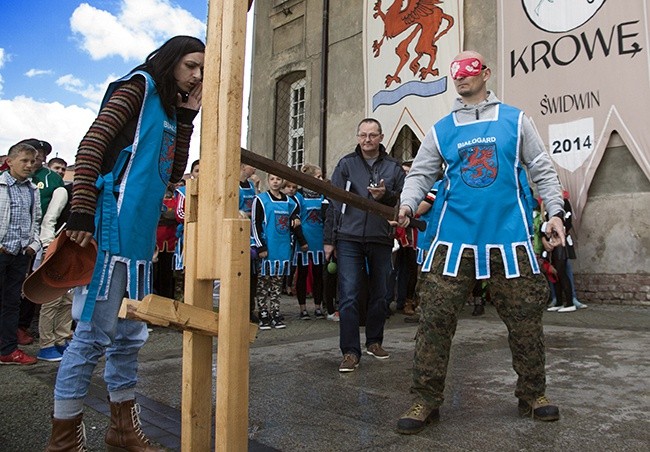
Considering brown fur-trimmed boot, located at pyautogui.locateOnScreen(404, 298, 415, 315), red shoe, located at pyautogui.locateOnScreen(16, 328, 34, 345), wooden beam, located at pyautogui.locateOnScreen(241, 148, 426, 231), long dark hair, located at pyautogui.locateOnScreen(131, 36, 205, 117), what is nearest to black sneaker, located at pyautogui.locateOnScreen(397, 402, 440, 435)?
wooden beam, located at pyautogui.locateOnScreen(241, 148, 426, 231)

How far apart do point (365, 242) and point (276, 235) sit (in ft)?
9.24

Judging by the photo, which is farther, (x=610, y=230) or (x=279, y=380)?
(x=610, y=230)

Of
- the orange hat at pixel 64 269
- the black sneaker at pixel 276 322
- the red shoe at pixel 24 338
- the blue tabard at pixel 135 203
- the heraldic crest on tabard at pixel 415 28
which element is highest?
the heraldic crest on tabard at pixel 415 28

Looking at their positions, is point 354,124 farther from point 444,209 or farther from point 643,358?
point 444,209

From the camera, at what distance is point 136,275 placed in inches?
106

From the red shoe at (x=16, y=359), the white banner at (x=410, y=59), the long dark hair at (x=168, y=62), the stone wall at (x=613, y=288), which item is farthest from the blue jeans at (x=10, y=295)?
the white banner at (x=410, y=59)

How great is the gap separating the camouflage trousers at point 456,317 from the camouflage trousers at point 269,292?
4336 mm

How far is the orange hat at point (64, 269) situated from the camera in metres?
2.57

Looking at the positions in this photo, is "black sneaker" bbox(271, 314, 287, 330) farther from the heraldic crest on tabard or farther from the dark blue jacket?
the heraldic crest on tabard

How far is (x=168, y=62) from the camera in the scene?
2709mm

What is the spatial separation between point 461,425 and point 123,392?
1.64 metres

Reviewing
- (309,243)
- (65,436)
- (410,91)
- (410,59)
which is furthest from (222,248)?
(410,59)

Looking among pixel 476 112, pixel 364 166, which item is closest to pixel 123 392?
pixel 476 112

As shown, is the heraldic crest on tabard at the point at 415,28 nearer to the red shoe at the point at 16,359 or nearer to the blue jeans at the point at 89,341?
the red shoe at the point at 16,359
